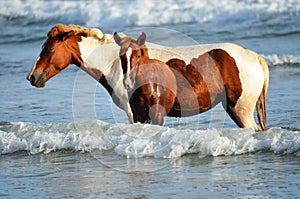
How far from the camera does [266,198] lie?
5.47 metres

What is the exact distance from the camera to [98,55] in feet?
23.7

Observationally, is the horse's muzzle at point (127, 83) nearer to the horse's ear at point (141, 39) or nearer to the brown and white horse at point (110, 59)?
the horse's ear at point (141, 39)

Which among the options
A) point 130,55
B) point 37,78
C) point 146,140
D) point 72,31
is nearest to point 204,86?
point 146,140

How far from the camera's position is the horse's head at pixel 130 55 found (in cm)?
643

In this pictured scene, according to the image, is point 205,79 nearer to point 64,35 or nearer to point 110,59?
point 110,59

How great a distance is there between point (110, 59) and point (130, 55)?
708 mm

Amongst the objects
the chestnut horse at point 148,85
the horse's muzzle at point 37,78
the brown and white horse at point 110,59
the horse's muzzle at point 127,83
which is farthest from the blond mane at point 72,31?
the horse's muzzle at point 127,83

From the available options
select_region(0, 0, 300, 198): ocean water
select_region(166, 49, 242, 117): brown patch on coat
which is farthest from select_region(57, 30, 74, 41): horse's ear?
select_region(0, 0, 300, 198): ocean water

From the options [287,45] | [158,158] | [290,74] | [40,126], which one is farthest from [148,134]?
[287,45]

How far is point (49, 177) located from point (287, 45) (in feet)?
32.3

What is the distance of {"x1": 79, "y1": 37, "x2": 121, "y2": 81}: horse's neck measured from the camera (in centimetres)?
716

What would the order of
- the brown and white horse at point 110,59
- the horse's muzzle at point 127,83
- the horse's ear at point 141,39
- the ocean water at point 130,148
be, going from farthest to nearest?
1. the brown and white horse at point 110,59
2. the horse's ear at point 141,39
3. the horse's muzzle at point 127,83
4. the ocean water at point 130,148

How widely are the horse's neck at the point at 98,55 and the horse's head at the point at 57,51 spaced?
0.06m

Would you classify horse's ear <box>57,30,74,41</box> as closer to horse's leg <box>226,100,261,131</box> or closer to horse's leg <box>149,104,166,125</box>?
horse's leg <box>149,104,166,125</box>
